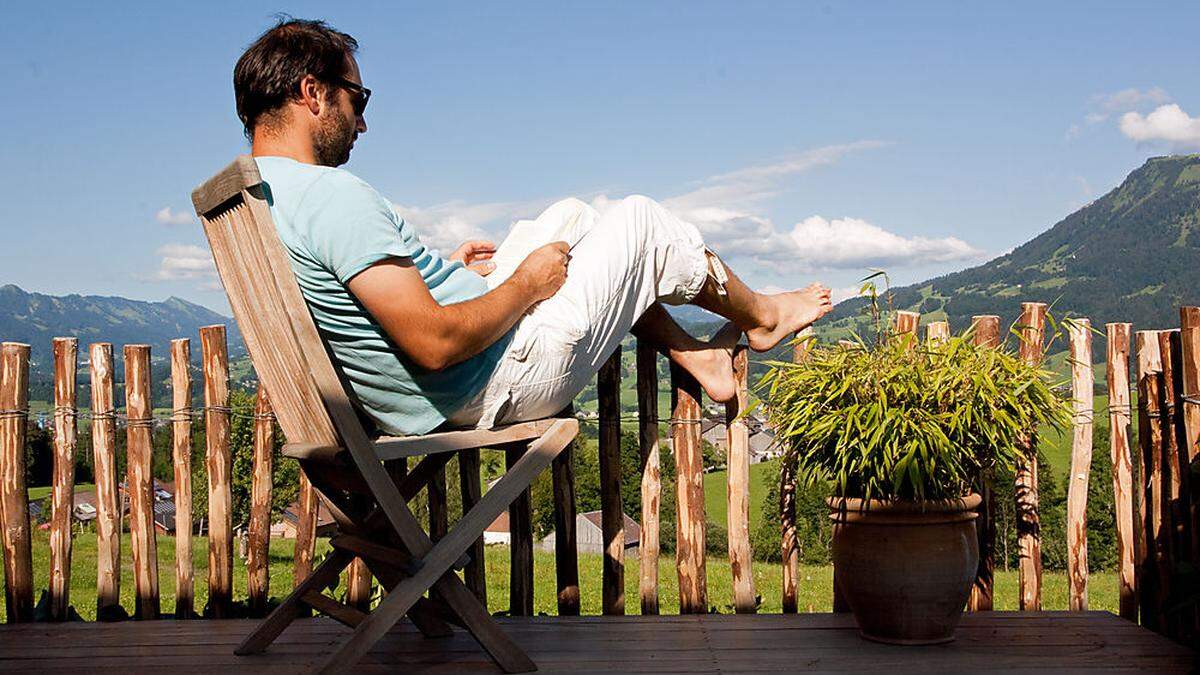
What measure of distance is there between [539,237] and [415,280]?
0.95 m

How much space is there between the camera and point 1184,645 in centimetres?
315

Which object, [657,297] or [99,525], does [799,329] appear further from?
[99,525]

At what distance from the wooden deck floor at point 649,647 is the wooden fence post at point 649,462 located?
0.34m

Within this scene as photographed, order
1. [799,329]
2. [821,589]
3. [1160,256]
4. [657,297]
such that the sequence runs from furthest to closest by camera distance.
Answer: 1. [1160,256]
2. [821,589]
3. [799,329]
4. [657,297]

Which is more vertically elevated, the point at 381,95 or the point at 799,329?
the point at 381,95

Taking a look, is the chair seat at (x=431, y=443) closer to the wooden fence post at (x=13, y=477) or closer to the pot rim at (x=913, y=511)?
the pot rim at (x=913, y=511)

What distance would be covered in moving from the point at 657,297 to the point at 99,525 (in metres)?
2.26

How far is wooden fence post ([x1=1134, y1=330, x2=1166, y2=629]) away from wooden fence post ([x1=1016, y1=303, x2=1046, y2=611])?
34 cm

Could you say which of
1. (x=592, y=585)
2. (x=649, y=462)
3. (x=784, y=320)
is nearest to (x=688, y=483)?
(x=649, y=462)

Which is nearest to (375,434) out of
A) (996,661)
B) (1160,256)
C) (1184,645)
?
(996,661)

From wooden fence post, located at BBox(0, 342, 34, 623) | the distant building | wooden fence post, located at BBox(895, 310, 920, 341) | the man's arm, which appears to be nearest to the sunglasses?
the man's arm

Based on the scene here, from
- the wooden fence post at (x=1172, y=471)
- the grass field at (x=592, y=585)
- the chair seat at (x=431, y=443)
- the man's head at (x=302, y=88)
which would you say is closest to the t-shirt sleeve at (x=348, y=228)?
the man's head at (x=302, y=88)

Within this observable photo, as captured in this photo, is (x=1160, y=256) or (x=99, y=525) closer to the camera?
(x=99, y=525)

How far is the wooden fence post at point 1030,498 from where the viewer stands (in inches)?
138
